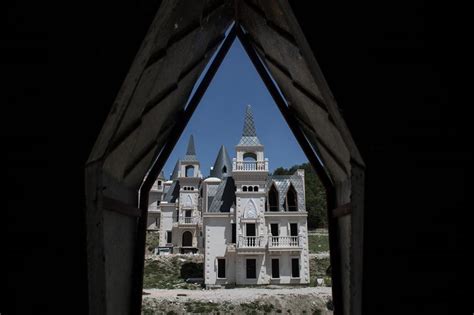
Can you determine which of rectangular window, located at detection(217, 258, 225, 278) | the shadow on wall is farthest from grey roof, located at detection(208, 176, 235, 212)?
the shadow on wall

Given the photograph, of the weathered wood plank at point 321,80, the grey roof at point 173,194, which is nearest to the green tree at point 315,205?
the grey roof at point 173,194

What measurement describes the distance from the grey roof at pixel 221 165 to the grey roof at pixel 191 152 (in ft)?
11.8

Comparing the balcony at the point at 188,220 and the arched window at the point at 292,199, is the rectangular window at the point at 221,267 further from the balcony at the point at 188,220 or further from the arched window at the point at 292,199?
the balcony at the point at 188,220

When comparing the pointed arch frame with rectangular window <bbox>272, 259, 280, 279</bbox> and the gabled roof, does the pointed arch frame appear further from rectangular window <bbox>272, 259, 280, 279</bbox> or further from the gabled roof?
the gabled roof

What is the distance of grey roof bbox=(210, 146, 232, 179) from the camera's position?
185 ft

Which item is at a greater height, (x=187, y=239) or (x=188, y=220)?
(x=188, y=220)

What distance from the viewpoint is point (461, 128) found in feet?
8.43

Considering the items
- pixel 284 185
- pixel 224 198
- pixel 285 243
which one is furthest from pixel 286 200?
pixel 224 198

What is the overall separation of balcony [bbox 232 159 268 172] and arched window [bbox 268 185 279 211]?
9.01 ft

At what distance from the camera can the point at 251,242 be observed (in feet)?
109

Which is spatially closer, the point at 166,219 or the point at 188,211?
the point at 188,211

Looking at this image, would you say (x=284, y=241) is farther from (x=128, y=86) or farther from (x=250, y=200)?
(x=128, y=86)

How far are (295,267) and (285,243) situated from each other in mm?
2333

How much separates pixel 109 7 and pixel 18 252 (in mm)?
1791
